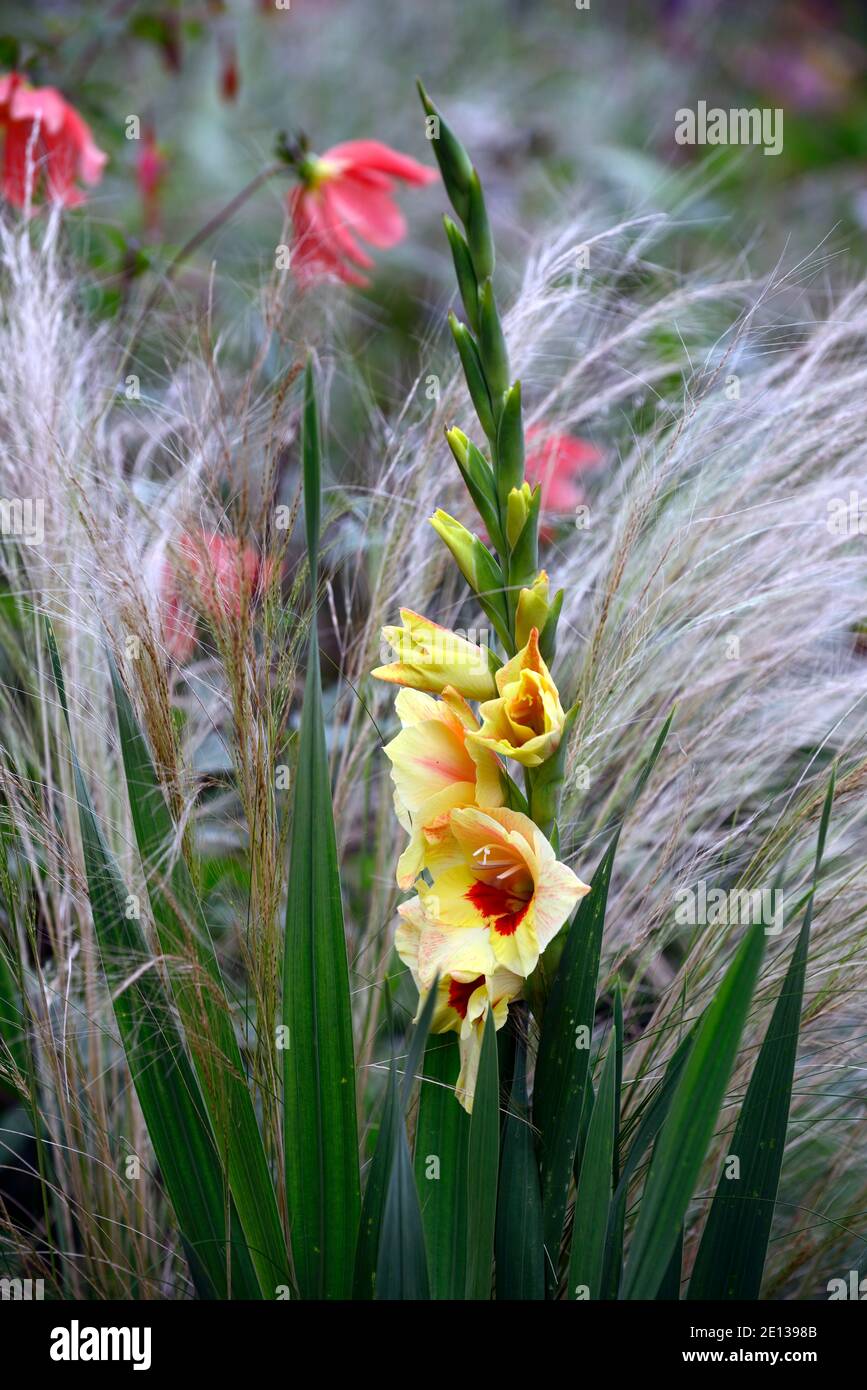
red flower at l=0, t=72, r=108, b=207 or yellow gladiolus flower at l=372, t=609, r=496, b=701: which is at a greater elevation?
red flower at l=0, t=72, r=108, b=207

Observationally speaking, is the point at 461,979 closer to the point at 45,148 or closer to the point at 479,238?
the point at 479,238

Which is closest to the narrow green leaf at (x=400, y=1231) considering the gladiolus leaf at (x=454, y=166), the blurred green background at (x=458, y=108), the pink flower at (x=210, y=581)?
the pink flower at (x=210, y=581)

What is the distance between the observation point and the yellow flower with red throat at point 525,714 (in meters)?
0.46

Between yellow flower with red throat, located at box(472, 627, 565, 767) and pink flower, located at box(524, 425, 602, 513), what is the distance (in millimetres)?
365

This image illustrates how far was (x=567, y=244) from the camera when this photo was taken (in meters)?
0.88

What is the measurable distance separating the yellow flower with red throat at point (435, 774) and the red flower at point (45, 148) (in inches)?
27.4

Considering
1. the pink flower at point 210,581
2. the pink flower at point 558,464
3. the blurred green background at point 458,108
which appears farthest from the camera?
the blurred green background at point 458,108

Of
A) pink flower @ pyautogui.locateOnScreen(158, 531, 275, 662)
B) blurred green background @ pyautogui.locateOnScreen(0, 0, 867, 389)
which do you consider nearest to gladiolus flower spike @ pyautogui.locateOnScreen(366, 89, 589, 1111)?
pink flower @ pyautogui.locateOnScreen(158, 531, 275, 662)

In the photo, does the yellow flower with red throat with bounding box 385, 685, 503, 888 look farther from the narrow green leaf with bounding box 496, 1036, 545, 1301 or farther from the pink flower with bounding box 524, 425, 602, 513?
the pink flower with bounding box 524, 425, 602, 513

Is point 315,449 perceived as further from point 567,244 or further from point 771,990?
point 567,244

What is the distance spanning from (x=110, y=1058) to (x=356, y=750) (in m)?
0.24

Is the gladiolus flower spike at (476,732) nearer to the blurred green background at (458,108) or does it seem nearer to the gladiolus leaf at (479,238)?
the gladiolus leaf at (479,238)

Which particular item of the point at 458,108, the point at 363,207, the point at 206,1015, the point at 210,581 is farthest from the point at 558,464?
the point at 458,108

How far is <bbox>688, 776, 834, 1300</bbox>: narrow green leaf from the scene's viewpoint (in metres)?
0.51
